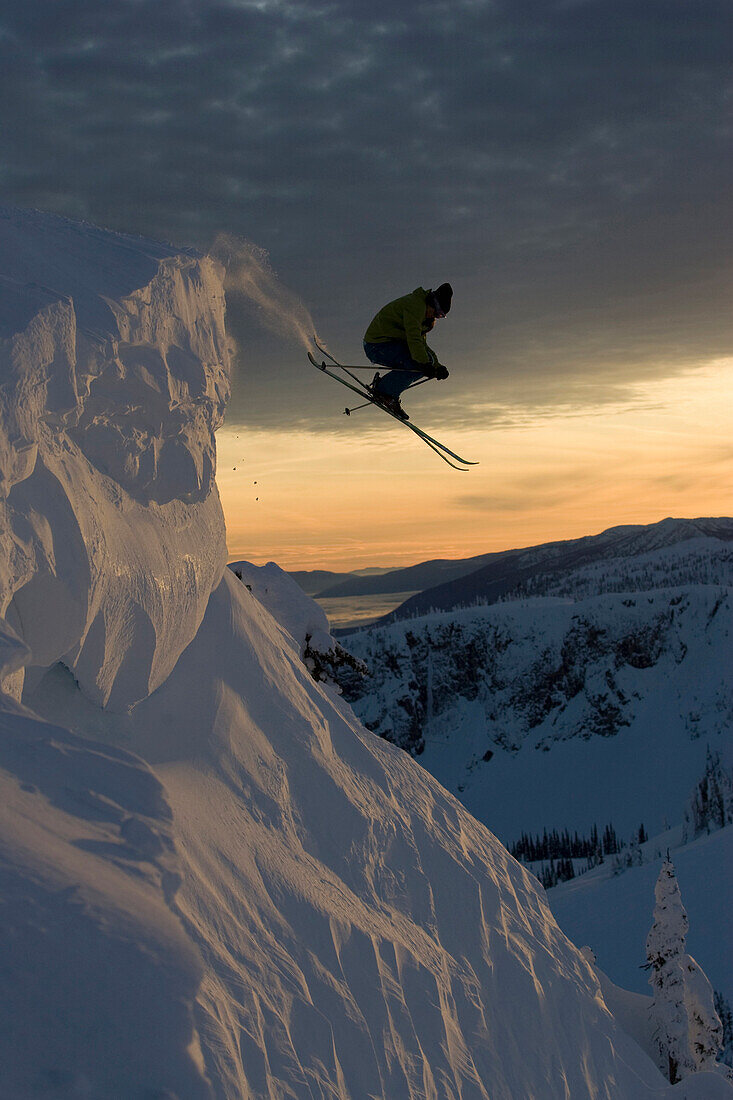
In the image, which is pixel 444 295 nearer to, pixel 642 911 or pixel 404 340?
pixel 404 340

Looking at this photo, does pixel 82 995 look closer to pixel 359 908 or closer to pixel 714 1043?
pixel 359 908

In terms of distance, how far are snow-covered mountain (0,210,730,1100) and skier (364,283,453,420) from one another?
3.52m

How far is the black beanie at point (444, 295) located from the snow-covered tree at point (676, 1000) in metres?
12.6

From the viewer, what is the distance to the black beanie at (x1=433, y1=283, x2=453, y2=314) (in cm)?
1188

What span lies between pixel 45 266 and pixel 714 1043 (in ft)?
72.1

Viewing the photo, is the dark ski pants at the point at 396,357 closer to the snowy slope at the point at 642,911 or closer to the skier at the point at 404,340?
the skier at the point at 404,340

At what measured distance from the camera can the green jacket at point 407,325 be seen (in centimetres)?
1188

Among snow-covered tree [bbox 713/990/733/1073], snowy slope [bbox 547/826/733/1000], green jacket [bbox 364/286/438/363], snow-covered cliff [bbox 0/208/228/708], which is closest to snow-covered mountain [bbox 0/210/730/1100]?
snow-covered cliff [bbox 0/208/228/708]

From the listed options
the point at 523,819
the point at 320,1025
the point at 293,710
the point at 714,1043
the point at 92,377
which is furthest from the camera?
the point at 523,819

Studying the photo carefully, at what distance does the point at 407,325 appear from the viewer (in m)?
11.9

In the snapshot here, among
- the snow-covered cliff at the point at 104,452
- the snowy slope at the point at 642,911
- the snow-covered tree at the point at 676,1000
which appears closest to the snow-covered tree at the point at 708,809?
the snowy slope at the point at 642,911

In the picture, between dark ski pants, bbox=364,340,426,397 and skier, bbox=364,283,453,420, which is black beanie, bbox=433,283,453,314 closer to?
skier, bbox=364,283,453,420

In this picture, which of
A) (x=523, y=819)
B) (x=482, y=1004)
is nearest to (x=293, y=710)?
(x=482, y=1004)

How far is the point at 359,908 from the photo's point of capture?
6996mm
